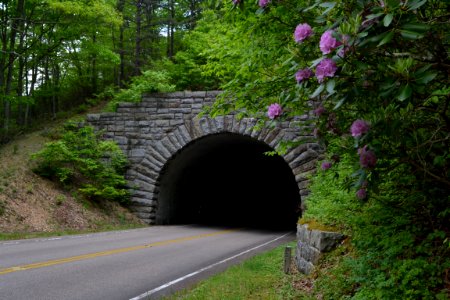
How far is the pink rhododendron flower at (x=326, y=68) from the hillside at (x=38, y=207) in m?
11.0

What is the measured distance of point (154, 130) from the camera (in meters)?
17.5

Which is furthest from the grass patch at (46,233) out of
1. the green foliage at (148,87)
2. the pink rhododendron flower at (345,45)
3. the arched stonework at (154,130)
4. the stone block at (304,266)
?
the pink rhododendron flower at (345,45)

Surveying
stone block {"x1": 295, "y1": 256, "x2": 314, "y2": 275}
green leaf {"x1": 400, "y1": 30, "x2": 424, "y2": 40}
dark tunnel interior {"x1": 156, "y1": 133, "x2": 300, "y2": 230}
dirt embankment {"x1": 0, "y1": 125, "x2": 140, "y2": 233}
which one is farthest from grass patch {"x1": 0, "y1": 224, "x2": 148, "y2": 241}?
green leaf {"x1": 400, "y1": 30, "x2": 424, "y2": 40}

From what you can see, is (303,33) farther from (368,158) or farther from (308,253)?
(308,253)

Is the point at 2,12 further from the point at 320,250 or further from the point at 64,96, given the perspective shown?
the point at 320,250

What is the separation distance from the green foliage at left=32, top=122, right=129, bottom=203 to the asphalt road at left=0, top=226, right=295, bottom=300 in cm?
415

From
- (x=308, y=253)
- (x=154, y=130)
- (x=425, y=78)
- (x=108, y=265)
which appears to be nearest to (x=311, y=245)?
(x=308, y=253)

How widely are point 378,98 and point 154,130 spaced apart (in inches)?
→ 578

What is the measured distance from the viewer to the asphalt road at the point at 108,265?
5.88m

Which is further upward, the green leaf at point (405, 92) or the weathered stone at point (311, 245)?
the green leaf at point (405, 92)

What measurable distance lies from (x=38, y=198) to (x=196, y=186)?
944 centimetres

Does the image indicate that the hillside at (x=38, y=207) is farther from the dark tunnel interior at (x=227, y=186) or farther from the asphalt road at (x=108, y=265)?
the dark tunnel interior at (x=227, y=186)

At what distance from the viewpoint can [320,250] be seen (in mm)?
6121

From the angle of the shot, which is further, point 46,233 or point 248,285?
point 46,233
